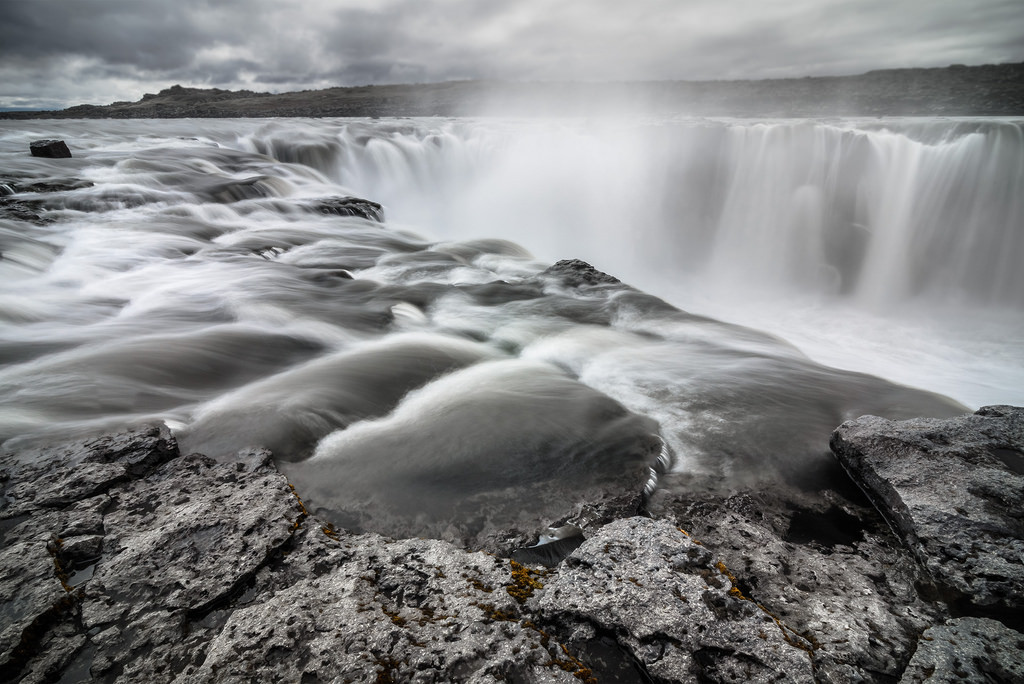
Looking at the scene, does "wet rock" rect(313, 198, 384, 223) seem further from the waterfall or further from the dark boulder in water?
the dark boulder in water

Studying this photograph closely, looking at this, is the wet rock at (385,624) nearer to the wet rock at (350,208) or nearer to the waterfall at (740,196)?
the wet rock at (350,208)

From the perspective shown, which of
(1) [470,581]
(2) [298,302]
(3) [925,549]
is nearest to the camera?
(1) [470,581]

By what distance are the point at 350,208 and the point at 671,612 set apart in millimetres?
10794

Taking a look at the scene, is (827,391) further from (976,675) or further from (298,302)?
(298,302)

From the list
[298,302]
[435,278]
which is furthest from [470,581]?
[435,278]

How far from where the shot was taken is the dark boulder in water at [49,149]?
38.3ft

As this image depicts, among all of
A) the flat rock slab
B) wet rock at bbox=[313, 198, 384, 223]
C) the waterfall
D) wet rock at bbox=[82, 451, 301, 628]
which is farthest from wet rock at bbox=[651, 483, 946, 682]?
the waterfall

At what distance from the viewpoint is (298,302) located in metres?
6.16

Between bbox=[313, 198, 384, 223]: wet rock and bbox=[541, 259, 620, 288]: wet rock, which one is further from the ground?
bbox=[313, 198, 384, 223]: wet rock

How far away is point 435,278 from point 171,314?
333cm

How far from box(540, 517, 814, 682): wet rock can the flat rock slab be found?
916 millimetres

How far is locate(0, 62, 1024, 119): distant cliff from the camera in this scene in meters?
21.8

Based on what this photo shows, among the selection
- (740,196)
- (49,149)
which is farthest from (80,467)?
(740,196)

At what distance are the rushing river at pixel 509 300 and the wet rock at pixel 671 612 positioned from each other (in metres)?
0.62
